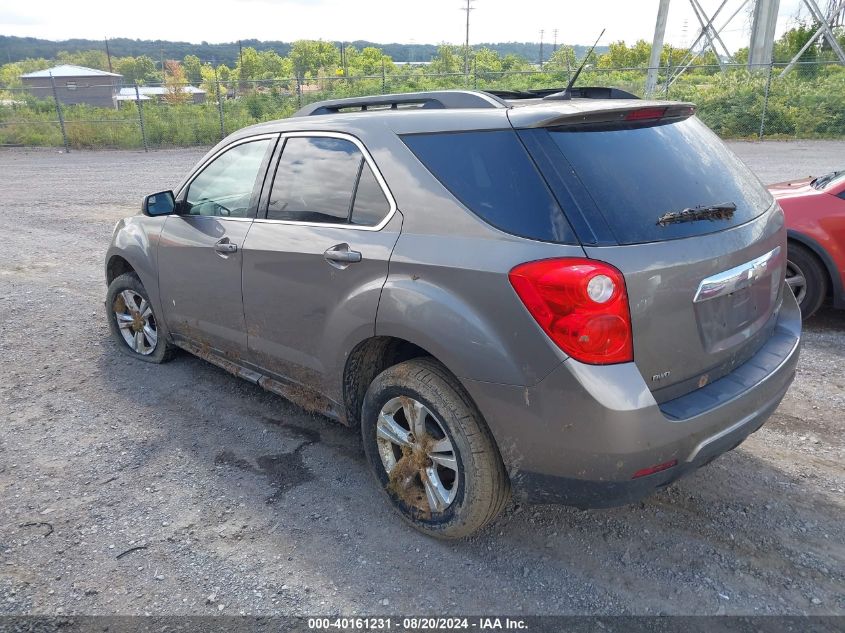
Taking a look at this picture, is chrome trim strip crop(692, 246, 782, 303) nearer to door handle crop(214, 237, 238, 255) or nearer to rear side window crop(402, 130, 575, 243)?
rear side window crop(402, 130, 575, 243)

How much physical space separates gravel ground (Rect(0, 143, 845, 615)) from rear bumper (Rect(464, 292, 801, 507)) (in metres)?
0.47

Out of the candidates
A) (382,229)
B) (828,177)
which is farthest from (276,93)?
(382,229)

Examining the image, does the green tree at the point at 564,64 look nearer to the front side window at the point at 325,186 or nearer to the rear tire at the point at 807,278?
the rear tire at the point at 807,278

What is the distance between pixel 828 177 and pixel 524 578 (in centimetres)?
485

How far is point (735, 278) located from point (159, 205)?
3.43 m

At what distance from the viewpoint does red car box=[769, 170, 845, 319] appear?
17.4ft

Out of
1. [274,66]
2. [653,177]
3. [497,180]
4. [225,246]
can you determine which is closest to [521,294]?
[497,180]

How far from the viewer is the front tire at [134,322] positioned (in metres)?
5.00

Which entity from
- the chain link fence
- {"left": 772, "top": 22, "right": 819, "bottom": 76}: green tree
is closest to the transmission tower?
{"left": 772, "top": 22, "right": 819, "bottom": 76}: green tree

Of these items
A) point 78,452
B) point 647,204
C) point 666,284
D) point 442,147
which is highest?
point 442,147

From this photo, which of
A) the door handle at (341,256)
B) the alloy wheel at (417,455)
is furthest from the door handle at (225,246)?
the alloy wheel at (417,455)

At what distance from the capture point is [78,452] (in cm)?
389

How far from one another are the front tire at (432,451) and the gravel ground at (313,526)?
17 cm

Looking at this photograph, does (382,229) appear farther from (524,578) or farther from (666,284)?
(524,578)
